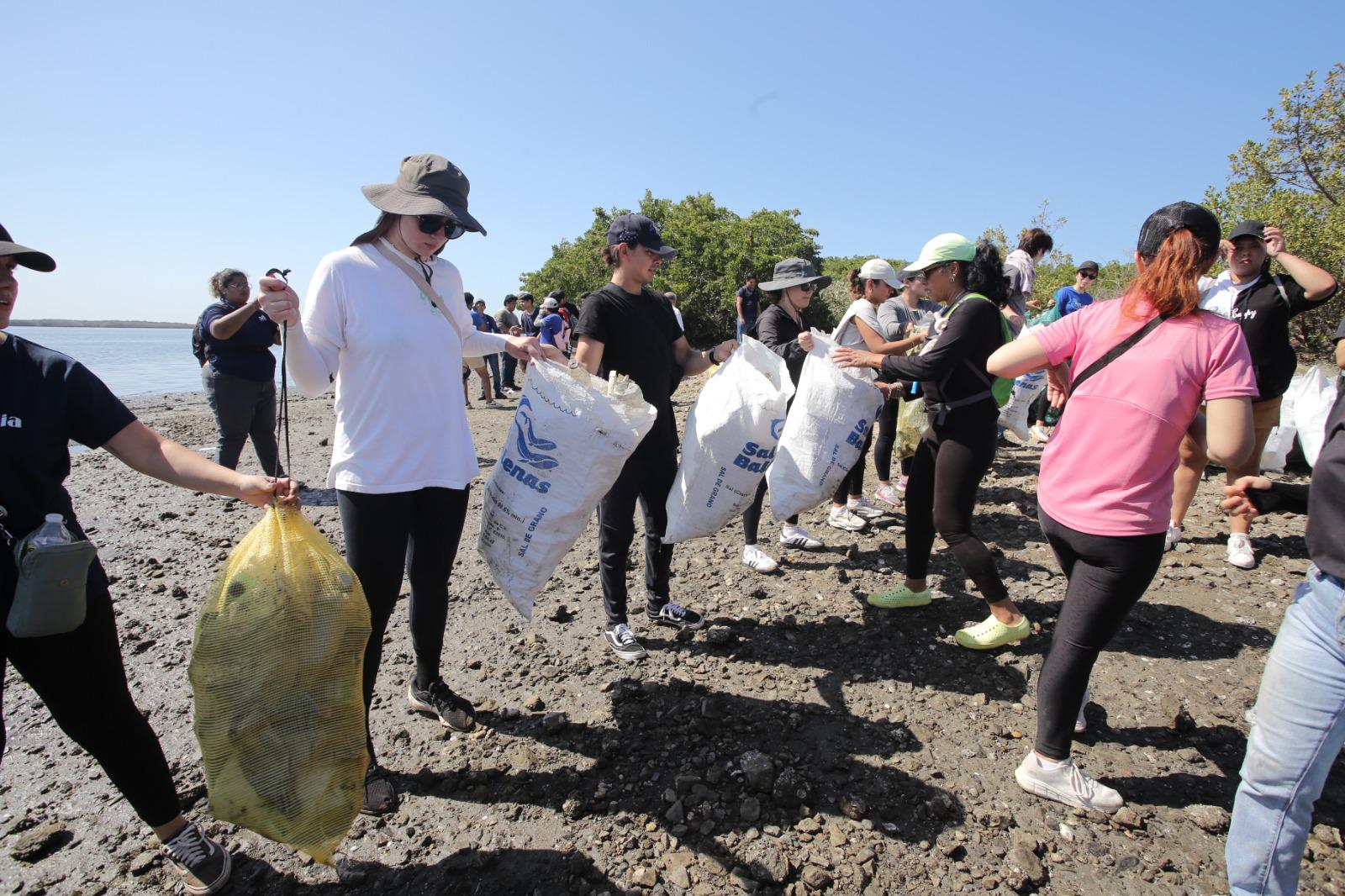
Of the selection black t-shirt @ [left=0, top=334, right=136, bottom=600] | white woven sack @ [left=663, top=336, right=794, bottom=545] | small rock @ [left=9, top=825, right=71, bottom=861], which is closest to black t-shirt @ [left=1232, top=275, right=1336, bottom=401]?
white woven sack @ [left=663, top=336, right=794, bottom=545]

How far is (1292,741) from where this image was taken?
4.63 ft

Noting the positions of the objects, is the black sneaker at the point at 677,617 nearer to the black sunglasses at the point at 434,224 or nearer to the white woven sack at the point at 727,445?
the white woven sack at the point at 727,445

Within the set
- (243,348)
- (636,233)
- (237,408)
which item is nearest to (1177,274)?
(636,233)

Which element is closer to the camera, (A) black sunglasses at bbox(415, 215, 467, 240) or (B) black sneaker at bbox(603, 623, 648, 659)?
(A) black sunglasses at bbox(415, 215, 467, 240)

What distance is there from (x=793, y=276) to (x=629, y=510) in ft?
5.53

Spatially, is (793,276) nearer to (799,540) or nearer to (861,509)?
(799,540)

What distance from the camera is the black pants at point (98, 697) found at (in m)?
1.52

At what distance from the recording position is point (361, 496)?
1.95 metres

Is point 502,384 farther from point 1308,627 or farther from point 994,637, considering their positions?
point 1308,627

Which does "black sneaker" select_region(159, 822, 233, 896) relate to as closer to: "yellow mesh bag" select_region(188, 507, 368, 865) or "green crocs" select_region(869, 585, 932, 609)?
"yellow mesh bag" select_region(188, 507, 368, 865)

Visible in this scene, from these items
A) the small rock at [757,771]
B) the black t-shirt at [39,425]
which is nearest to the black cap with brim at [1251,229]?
the small rock at [757,771]

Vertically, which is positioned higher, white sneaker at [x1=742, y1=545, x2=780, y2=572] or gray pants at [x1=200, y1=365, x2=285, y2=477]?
gray pants at [x1=200, y1=365, x2=285, y2=477]

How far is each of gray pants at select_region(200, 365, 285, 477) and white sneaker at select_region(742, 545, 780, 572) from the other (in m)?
3.70

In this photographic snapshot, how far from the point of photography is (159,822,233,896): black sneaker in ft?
5.74
